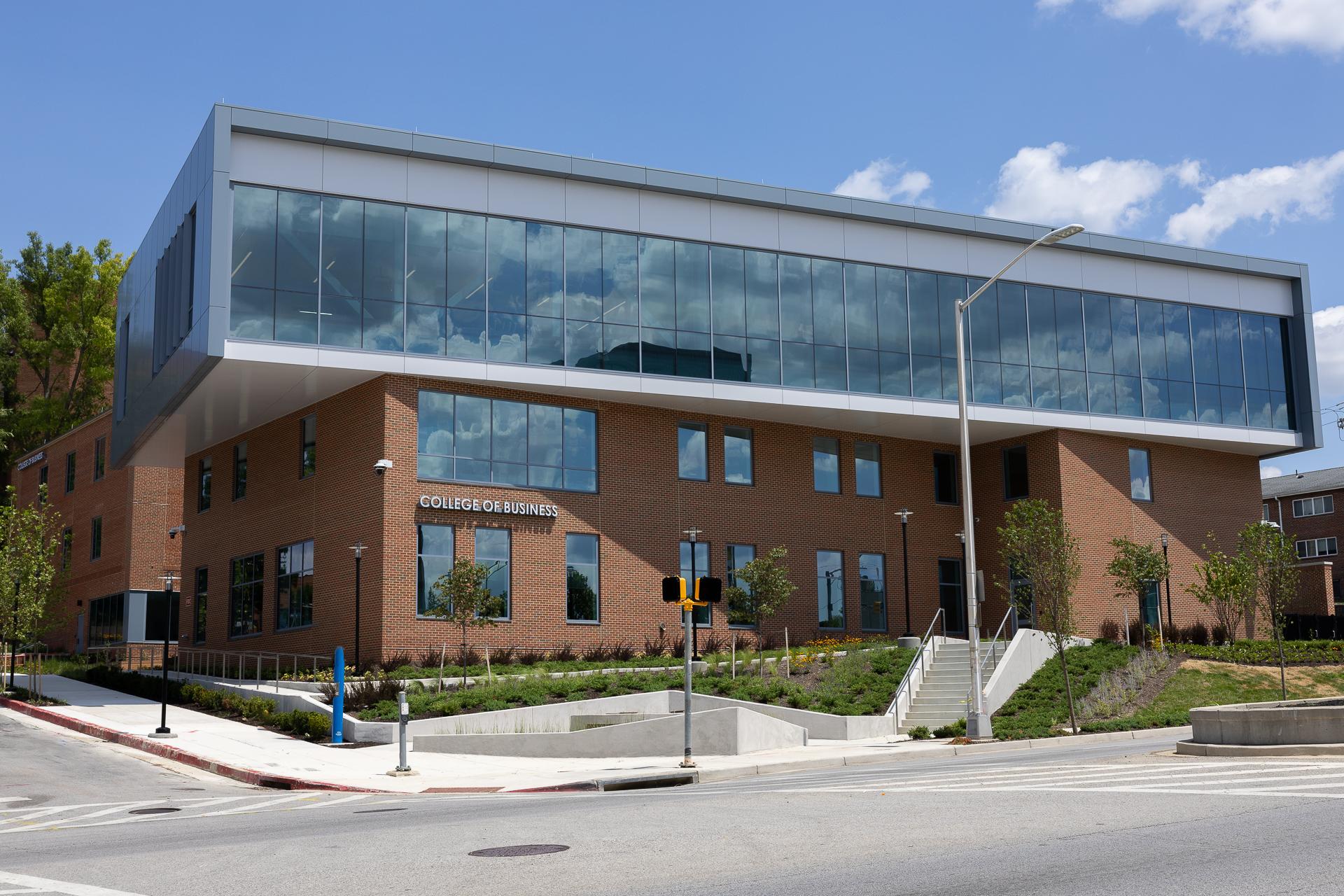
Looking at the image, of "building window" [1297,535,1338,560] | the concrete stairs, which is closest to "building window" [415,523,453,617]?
the concrete stairs

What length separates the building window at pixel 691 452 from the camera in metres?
40.1

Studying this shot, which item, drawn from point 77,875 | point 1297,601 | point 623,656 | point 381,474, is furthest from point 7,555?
point 1297,601

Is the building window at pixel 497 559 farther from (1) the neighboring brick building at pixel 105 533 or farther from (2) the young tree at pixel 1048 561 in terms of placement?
(1) the neighboring brick building at pixel 105 533

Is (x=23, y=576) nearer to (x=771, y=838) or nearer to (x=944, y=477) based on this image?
(x=944, y=477)

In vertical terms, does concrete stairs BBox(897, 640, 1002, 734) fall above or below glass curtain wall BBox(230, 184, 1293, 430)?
below

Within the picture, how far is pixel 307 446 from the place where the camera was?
3875cm

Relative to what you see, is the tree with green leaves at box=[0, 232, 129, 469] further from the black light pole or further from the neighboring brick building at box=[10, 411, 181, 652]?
the black light pole

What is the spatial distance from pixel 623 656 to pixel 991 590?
15837 millimetres

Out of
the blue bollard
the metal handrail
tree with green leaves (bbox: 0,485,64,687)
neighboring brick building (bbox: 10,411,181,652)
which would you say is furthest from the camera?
neighboring brick building (bbox: 10,411,181,652)

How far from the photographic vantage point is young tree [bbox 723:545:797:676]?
37500 mm

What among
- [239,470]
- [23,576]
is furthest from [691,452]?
[23,576]

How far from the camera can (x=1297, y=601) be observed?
183 ft

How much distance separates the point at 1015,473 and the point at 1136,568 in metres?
5.59

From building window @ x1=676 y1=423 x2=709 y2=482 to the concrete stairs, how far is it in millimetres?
9014
